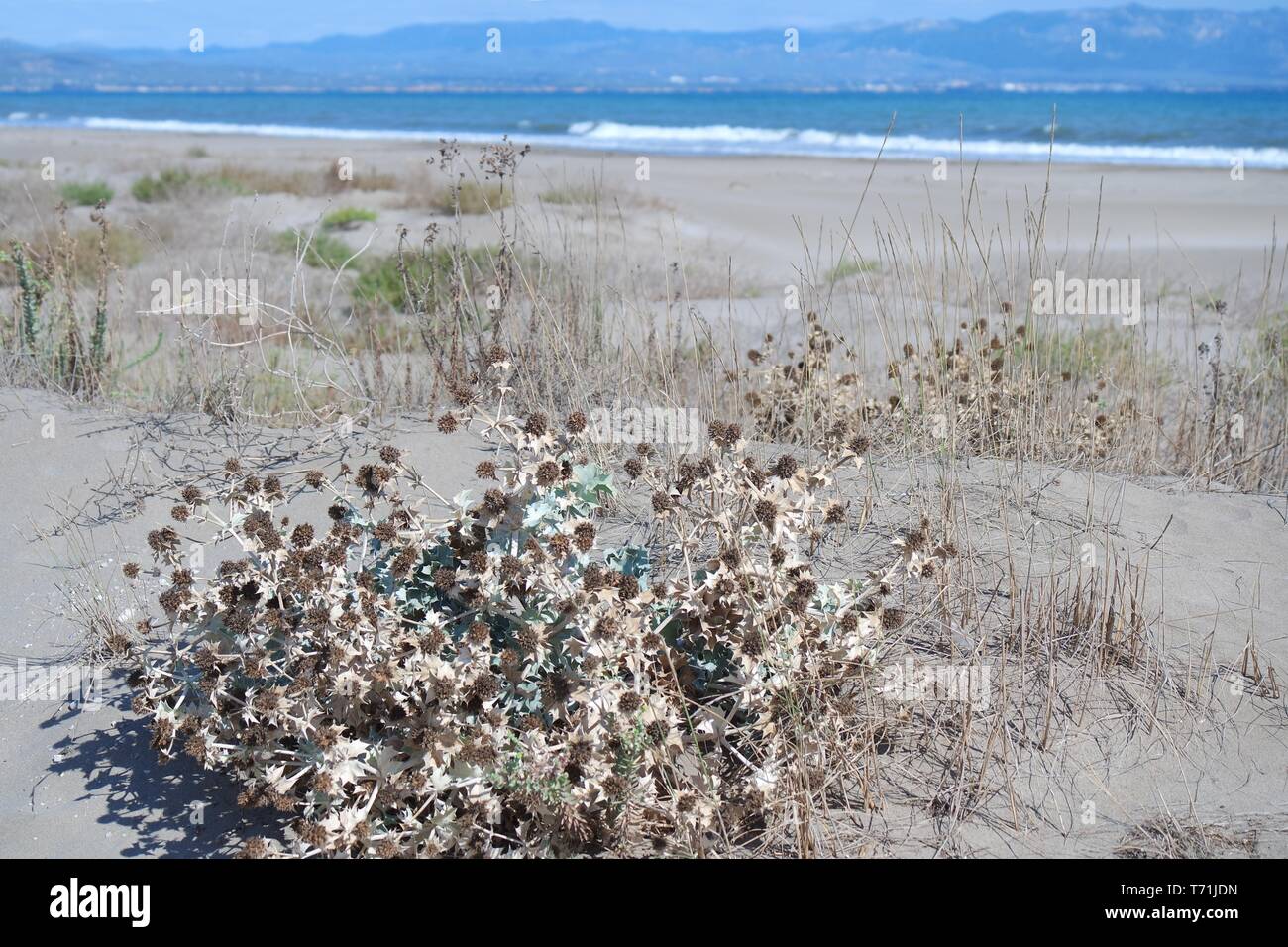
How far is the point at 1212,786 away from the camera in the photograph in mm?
2674

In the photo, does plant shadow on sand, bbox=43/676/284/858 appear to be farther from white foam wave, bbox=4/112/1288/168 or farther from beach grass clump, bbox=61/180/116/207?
white foam wave, bbox=4/112/1288/168

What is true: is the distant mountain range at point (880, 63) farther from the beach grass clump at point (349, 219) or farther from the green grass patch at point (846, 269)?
the green grass patch at point (846, 269)

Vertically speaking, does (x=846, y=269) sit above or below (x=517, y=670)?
above

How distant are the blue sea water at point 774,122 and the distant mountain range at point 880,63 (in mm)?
32326

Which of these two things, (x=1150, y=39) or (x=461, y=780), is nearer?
(x=461, y=780)

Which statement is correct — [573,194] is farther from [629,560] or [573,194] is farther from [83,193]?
[83,193]

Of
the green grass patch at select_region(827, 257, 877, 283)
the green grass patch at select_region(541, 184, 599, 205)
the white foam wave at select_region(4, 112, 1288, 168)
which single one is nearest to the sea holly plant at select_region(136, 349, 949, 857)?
the green grass patch at select_region(827, 257, 877, 283)

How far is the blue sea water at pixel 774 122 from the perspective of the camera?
1240 inches

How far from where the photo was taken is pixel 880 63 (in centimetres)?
13325

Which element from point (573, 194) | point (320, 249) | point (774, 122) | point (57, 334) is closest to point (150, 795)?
point (57, 334)

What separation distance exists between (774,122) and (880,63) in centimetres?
9640
